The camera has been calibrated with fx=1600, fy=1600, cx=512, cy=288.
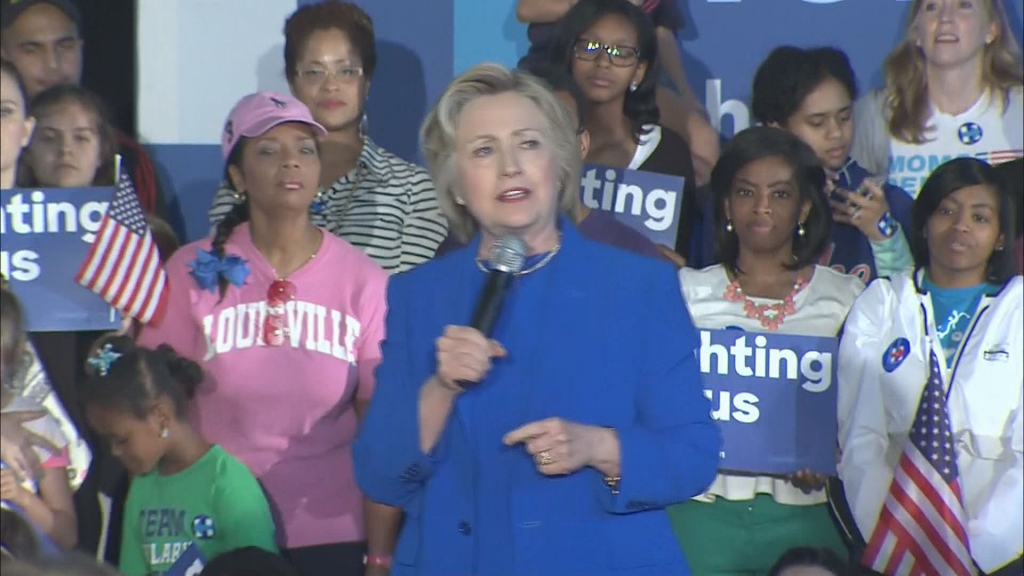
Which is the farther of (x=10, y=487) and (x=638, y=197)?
(x=638, y=197)

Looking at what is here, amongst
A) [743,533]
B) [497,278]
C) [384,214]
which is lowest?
[743,533]

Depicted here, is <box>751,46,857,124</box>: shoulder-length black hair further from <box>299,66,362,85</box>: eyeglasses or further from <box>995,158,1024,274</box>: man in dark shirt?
<box>299,66,362,85</box>: eyeglasses

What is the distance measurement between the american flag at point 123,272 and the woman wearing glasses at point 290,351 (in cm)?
4

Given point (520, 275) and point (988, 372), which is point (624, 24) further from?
point (520, 275)

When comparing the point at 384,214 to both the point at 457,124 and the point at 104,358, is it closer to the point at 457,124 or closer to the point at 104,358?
the point at 104,358

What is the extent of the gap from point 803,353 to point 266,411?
4.41 feet

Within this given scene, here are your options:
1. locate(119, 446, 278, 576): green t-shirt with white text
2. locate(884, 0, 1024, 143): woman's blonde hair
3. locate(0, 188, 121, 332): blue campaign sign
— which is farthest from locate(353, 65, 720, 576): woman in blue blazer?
locate(884, 0, 1024, 143): woman's blonde hair

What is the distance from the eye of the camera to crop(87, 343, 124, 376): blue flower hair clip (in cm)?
395

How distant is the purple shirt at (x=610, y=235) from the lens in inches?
149

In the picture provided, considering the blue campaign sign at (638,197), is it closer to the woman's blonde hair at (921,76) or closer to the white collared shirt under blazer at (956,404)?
the white collared shirt under blazer at (956,404)

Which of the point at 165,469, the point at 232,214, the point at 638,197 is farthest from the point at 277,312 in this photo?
the point at 638,197

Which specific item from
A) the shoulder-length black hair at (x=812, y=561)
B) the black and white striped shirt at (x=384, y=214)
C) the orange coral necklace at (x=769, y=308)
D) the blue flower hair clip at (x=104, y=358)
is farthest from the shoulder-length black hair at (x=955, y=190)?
the blue flower hair clip at (x=104, y=358)

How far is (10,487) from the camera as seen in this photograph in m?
3.52

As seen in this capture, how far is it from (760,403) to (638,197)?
2.09ft
